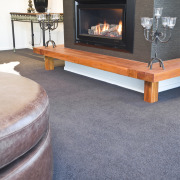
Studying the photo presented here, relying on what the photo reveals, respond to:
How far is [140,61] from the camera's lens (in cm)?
252

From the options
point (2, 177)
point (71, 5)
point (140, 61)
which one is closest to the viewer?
point (2, 177)

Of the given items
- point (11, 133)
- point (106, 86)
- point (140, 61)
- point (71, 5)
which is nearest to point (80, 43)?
point (71, 5)

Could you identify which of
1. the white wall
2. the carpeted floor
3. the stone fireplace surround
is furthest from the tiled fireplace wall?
the white wall

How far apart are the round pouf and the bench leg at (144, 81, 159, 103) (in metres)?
1.25

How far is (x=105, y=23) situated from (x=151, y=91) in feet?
4.00

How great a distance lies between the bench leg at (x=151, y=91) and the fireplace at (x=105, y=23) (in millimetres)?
529

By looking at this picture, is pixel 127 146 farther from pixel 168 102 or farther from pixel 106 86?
pixel 106 86

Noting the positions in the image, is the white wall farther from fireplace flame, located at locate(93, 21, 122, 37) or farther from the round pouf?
the round pouf

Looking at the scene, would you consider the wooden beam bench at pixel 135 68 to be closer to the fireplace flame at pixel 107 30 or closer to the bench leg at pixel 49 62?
the fireplace flame at pixel 107 30

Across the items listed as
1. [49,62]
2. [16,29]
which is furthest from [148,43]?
[16,29]

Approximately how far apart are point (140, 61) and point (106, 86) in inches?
18.4

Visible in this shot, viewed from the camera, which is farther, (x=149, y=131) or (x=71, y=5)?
(x=71, y=5)

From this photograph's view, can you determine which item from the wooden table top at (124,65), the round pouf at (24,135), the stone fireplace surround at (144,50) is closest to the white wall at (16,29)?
the wooden table top at (124,65)

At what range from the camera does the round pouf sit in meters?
0.89
